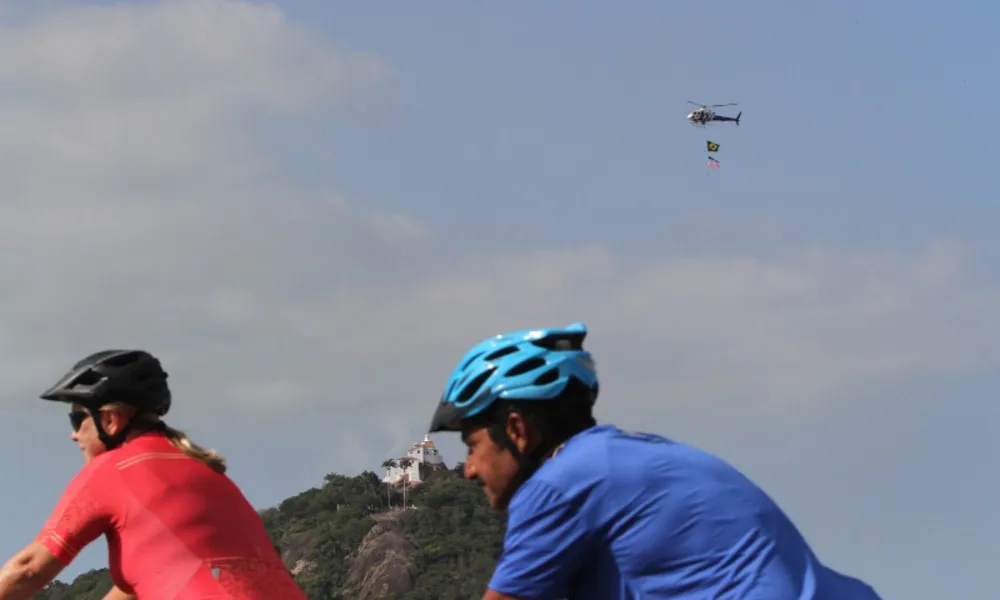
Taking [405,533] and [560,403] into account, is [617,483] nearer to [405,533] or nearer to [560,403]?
[560,403]

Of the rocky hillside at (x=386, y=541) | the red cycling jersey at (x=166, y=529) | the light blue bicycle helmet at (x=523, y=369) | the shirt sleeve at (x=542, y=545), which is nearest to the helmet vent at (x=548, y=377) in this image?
the light blue bicycle helmet at (x=523, y=369)

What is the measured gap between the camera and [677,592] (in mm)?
4070

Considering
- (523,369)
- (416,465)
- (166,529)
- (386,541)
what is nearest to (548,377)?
(523,369)

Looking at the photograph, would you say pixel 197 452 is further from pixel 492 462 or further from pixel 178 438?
pixel 492 462

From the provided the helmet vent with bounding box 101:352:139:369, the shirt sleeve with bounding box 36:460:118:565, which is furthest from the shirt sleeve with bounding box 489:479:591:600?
the helmet vent with bounding box 101:352:139:369

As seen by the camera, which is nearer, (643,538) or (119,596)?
(643,538)

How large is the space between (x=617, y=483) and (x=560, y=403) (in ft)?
0.92

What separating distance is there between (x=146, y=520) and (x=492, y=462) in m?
1.47

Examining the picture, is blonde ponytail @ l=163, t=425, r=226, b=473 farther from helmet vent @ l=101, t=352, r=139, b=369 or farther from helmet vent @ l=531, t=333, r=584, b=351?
helmet vent @ l=531, t=333, r=584, b=351

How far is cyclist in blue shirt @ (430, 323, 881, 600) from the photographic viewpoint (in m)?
4.07

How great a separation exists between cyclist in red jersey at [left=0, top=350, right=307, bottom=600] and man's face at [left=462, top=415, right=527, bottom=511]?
1.16 meters

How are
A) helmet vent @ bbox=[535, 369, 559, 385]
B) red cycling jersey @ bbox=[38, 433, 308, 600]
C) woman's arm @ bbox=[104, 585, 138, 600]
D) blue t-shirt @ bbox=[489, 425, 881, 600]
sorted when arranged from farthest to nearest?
1. woman's arm @ bbox=[104, 585, 138, 600]
2. red cycling jersey @ bbox=[38, 433, 308, 600]
3. helmet vent @ bbox=[535, 369, 559, 385]
4. blue t-shirt @ bbox=[489, 425, 881, 600]

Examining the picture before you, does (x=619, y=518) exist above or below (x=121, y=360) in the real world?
below

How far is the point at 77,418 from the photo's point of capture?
573 cm
